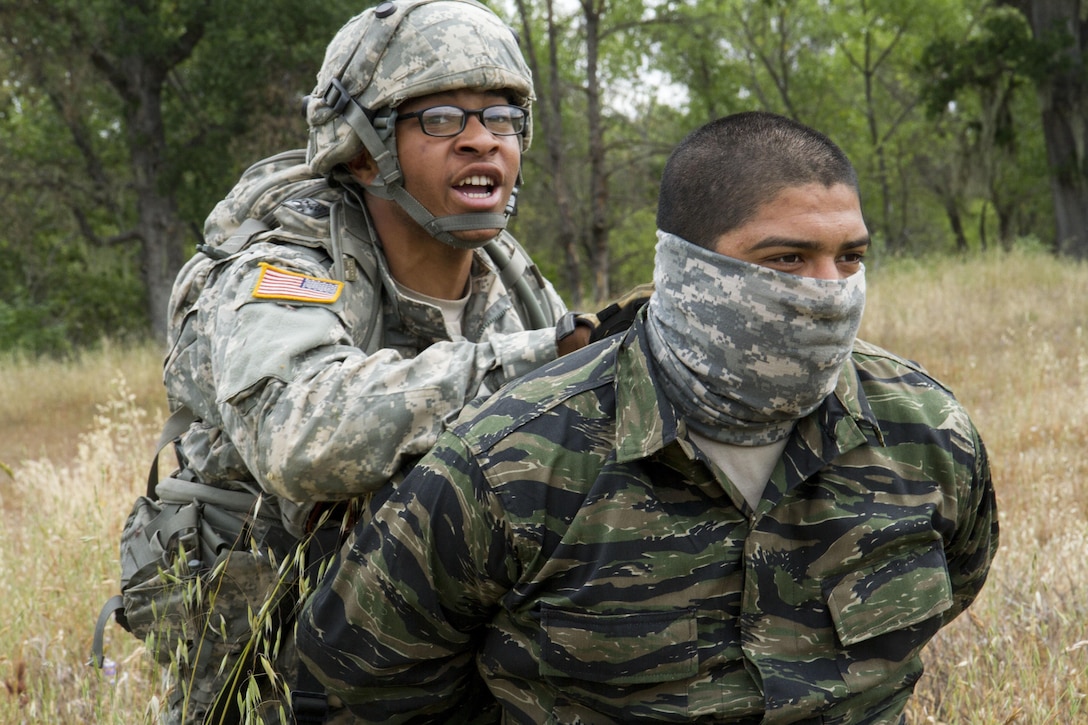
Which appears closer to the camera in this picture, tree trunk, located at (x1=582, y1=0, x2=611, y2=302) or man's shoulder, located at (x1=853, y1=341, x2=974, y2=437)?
man's shoulder, located at (x1=853, y1=341, x2=974, y2=437)

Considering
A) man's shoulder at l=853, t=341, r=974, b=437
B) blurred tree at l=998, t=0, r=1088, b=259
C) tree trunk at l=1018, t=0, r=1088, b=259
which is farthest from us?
tree trunk at l=1018, t=0, r=1088, b=259

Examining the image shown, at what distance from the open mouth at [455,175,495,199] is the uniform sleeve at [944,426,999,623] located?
1407 mm

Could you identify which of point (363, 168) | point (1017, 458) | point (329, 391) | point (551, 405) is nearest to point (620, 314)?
point (551, 405)

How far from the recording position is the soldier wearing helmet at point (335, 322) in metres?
2.44

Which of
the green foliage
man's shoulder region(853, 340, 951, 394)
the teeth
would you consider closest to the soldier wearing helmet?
the teeth

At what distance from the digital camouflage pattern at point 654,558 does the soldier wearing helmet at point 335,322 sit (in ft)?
1.11

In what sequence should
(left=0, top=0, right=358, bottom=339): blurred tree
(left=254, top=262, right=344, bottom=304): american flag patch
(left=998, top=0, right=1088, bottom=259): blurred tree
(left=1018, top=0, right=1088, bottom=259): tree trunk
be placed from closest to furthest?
(left=254, top=262, right=344, bottom=304): american flag patch
(left=0, top=0, right=358, bottom=339): blurred tree
(left=998, top=0, right=1088, bottom=259): blurred tree
(left=1018, top=0, right=1088, bottom=259): tree trunk

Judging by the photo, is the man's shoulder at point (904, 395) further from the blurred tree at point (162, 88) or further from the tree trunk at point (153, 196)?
the tree trunk at point (153, 196)

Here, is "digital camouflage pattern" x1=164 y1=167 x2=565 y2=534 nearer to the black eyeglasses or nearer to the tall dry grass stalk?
the black eyeglasses

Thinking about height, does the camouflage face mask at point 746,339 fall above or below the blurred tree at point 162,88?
below

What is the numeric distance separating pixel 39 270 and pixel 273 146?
1106 centimetres

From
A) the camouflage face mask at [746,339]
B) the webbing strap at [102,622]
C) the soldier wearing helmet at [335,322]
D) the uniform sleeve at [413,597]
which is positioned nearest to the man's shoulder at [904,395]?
the camouflage face mask at [746,339]

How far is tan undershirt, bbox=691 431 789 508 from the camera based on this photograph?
2078 millimetres

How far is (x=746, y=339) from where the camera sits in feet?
6.49
